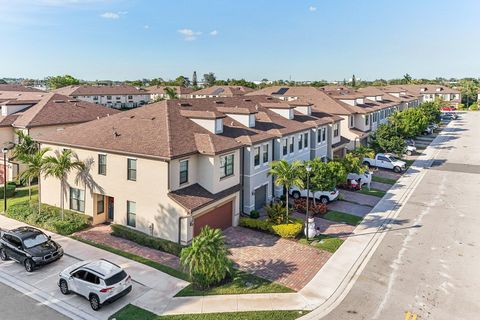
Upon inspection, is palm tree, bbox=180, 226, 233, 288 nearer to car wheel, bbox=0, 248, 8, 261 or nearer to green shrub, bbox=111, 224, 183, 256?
green shrub, bbox=111, 224, 183, 256

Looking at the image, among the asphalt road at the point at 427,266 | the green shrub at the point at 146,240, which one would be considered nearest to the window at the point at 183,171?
the green shrub at the point at 146,240

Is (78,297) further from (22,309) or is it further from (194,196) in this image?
(194,196)

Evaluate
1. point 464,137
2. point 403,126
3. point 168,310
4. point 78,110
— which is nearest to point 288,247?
point 168,310

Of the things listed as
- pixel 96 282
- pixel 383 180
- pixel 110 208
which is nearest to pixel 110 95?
pixel 383 180

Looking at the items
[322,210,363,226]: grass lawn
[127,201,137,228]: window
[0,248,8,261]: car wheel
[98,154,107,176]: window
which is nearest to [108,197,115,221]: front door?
[98,154,107,176]: window

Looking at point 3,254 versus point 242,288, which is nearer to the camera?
point 242,288

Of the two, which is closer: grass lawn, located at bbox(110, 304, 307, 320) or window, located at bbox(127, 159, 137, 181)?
grass lawn, located at bbox(110, 304, 307, 320)

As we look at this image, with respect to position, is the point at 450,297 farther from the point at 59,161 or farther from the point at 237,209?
the point at 59,161

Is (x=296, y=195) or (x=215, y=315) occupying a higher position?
(x=296, y=195)
